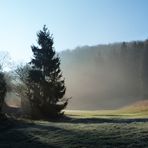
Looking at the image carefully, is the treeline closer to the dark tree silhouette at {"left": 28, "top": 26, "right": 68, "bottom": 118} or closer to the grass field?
the dark tree silhouette at {"left": 28, "top": 26, "right": 68, "bottom": 118}

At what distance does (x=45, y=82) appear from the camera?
149ft

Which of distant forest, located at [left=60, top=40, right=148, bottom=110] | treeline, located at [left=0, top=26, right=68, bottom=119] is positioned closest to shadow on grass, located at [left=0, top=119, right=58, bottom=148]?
treeline, located at [left=0, top=26, right=68, bottom=119]

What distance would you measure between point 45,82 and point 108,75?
350 feet

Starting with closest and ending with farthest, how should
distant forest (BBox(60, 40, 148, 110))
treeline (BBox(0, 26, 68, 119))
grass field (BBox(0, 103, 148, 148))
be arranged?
grass field (BBox(0, 103, 148, 148)) → treeline (BBox(0, 26, 68, 119)) → distant forest (BBox(60, 40, 148, 110))

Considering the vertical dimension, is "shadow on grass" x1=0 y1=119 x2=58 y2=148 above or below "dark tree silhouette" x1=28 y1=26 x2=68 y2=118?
below

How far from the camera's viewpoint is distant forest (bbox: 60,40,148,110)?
130875 mm

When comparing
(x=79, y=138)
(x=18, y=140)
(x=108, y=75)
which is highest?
(x=108, y=75)

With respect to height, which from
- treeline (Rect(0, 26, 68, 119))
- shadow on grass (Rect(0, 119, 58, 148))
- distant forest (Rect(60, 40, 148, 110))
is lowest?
shadow on grass (Rect(0, 119, 58, 148))

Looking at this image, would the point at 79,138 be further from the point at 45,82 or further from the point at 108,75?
the point at 108,75

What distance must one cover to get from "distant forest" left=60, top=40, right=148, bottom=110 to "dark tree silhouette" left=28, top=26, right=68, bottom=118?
7452 centimetres

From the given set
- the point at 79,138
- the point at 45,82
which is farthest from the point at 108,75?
the point at 79,138

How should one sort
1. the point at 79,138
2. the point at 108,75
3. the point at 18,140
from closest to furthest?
1. the point at 79,138
2. the point at 18,140
3. the point at 108,75

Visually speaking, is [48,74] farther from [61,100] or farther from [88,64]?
[88,64]

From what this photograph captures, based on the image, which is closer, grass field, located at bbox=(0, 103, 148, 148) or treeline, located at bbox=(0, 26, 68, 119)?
grass field, located at bbox=(0, 103, 148, 148)
